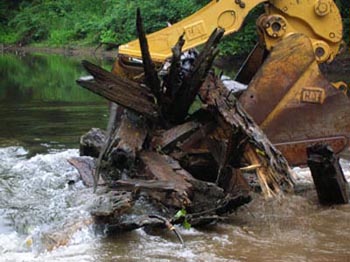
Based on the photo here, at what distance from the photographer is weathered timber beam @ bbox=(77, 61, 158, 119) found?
658 cm

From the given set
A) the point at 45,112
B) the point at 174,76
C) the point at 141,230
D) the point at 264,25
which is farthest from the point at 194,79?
the point at 45,112

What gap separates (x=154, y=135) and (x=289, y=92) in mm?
1457

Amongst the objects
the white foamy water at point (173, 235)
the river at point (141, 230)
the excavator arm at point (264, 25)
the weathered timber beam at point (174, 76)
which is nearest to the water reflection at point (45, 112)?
the river at point (141, 230)

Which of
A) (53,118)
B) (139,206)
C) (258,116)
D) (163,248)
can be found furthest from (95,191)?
(53,118)

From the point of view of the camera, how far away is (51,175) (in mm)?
7629

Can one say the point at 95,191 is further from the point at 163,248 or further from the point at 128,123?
the point at 163,248

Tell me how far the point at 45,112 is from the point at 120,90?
744cm

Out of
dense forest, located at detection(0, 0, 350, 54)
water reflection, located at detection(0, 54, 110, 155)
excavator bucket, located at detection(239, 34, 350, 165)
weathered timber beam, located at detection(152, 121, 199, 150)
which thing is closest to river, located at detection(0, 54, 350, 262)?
excavator bucket, located at detection(239, 34, 350, 165)

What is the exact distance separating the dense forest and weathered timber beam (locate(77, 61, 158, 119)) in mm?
20673

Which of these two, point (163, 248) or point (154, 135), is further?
point (154, 135)

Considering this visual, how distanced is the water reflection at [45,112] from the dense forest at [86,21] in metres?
9.50

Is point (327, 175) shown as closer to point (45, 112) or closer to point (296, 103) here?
point (296, 103)

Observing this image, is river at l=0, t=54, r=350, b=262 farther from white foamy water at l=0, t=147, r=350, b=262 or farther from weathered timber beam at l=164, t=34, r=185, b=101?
weathered timber beam at l=164, t=34, r=185, b=101

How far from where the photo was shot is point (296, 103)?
7.30 m
